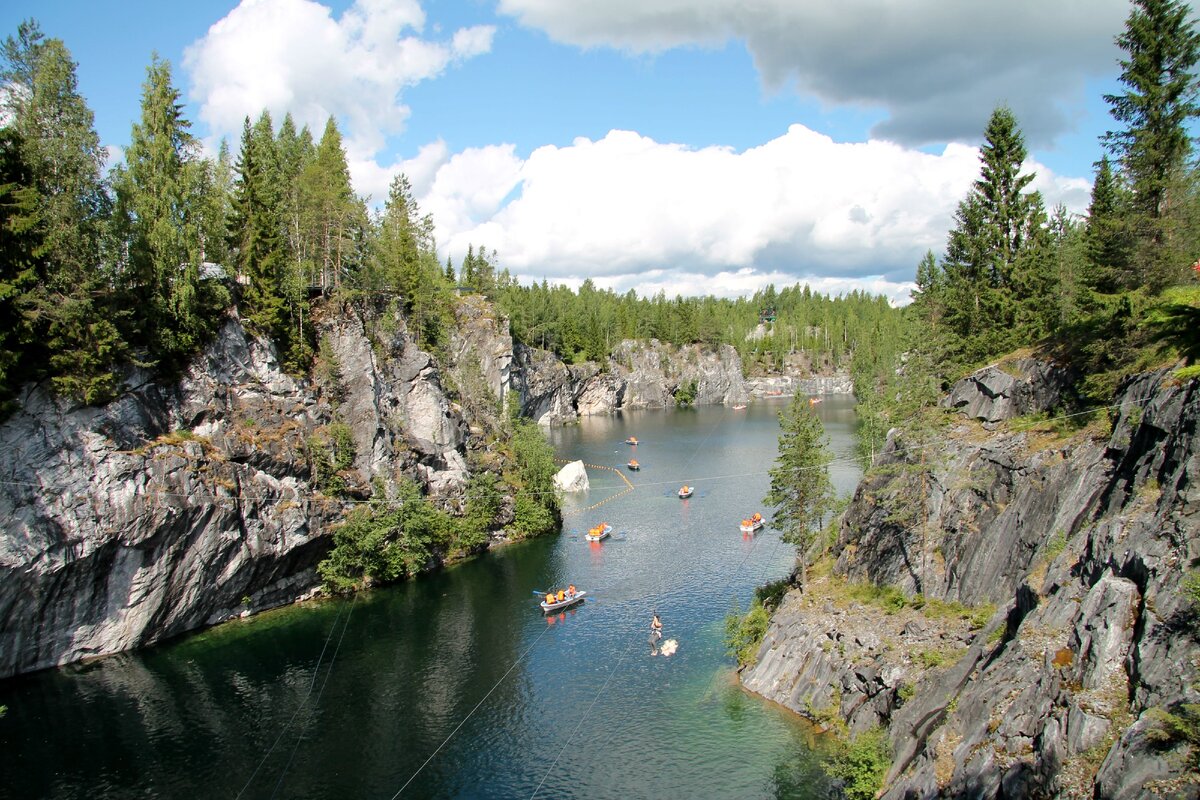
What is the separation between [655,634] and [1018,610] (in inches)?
809

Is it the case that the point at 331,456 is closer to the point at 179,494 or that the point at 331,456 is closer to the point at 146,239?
the point at 179,494

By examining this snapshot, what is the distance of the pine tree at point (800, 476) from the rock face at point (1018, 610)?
1.88m

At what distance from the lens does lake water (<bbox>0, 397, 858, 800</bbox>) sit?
28125 mm

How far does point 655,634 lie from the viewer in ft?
130

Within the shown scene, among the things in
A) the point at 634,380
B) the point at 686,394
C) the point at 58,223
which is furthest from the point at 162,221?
the point at 686,394

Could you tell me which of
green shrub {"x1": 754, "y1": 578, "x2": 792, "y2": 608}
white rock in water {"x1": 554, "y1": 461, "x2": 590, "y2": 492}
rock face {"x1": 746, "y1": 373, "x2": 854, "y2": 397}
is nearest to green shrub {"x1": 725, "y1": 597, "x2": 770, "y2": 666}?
green shrub {"x1": 754, "y1": 578, "x2": 792, "y2": 608}

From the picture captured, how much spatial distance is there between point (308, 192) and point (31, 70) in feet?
68.9

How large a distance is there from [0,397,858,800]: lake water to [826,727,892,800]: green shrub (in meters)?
1.49

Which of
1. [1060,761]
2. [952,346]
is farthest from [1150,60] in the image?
[1060,761]

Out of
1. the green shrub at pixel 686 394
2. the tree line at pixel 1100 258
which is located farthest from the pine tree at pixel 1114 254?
the green shrub at pixel 686 394

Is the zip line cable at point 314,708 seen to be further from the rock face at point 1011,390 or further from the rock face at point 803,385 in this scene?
the rock face at point 803,385

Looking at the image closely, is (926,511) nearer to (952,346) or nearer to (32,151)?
(952,346)

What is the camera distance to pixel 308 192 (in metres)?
58.8

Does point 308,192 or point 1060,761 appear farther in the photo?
point 308,192
